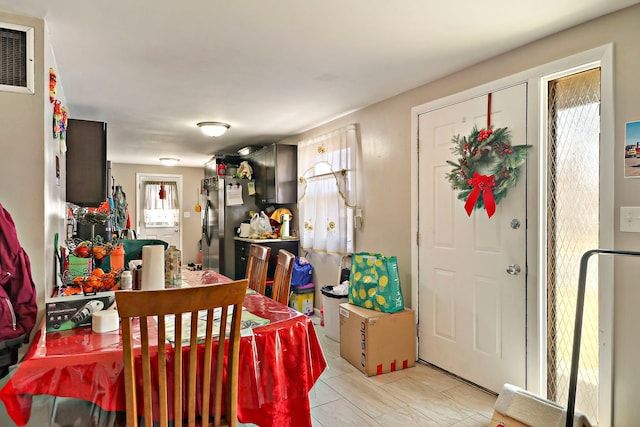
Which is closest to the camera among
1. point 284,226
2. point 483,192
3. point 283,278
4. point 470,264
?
point 283,278

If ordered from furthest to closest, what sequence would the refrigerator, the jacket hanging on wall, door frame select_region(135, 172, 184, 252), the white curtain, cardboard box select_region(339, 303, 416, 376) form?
door frame select_region(135, 172, 184, 252)
the refrigerator
the white curtain
cardboard box select_region(339, 303, 416, 376)
the jacket hanging on wall

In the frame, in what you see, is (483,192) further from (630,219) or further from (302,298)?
(302,298)

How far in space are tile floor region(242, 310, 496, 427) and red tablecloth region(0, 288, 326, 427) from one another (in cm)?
91

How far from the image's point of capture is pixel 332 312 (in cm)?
382

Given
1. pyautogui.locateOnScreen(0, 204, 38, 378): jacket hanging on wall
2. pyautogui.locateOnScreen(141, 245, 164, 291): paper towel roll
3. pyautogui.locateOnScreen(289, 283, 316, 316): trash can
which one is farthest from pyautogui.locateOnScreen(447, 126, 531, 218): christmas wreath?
pyautogui.locateOnScreen(0, 204, 38, 378): jacket hanging on wall

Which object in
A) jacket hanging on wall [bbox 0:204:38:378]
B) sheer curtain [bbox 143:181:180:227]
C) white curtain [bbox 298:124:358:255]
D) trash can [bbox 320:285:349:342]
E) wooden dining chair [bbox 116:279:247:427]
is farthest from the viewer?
sheer curtain [bbox 143:181:180:227]

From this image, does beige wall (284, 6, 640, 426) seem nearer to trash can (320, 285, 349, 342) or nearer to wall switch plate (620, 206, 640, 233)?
wall switch plate (620, 206, 640, 233)

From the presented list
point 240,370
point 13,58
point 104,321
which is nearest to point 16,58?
point 13,58

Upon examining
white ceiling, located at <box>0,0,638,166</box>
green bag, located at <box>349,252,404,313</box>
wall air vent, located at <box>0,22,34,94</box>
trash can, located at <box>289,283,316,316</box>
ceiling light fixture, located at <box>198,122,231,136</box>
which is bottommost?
trash can, located at <box>289,283,316,316</box>

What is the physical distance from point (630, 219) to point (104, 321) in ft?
8.38

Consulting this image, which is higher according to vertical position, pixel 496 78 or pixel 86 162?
pixel 496 78

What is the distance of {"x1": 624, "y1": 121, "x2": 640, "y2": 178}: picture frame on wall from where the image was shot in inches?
78.8

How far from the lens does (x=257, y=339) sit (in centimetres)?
157

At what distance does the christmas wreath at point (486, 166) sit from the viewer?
256 centimetres
